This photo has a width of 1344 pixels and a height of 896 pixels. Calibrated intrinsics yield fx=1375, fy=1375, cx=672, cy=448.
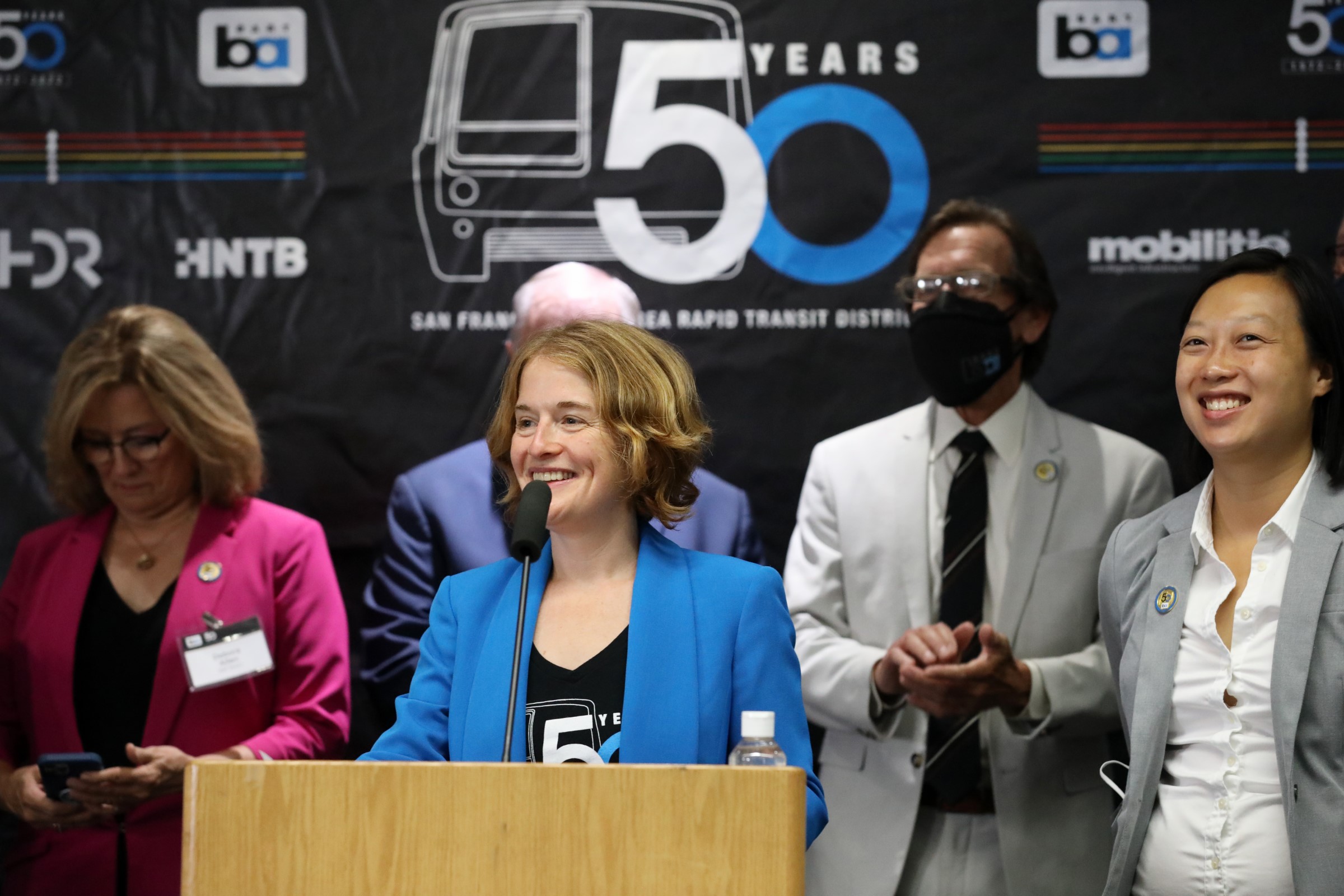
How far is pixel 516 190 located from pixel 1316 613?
2.39m

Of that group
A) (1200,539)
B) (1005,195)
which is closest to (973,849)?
(1200,539)

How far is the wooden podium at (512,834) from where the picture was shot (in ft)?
5.34

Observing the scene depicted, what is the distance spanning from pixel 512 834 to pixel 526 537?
42 centimetres

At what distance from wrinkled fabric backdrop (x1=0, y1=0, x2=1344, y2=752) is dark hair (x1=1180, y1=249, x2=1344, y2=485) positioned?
112cm

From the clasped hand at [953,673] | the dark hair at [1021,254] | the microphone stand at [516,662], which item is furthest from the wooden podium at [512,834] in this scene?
the dark hair at [1021,254]

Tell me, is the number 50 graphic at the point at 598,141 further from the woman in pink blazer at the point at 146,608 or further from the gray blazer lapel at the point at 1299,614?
the gray blazer lapel at the point at 1299,614

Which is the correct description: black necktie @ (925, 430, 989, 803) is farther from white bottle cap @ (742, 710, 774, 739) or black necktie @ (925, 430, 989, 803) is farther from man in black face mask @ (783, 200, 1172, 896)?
white bottle cap @ (742, 710, 774, 739)

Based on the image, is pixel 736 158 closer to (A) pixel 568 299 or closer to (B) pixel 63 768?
(A) pixel 568 299

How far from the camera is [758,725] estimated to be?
6.11ft

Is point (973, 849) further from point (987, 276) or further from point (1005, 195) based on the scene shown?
point (1005, 195)

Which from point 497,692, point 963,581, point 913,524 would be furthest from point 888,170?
point 497,692

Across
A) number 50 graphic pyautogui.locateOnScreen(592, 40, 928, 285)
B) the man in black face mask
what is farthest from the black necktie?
number 50 graphic pyautogui.locateOnScreen(592, 40, 928, 285)

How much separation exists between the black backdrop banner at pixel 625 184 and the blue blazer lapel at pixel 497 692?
1.69 meters

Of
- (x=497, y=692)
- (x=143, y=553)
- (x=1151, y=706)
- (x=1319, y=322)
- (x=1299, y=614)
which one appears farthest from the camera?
(x=143, y=553)
